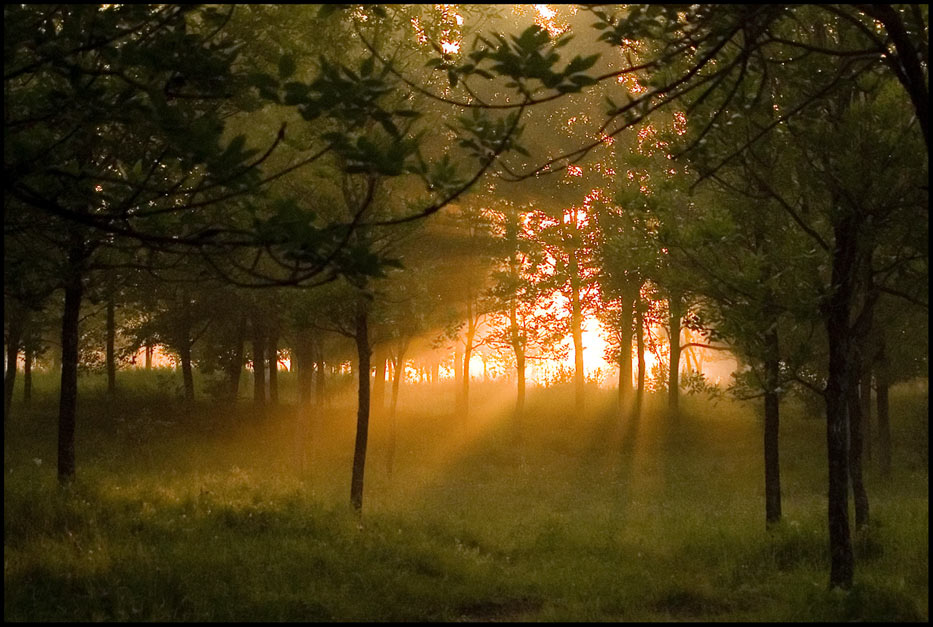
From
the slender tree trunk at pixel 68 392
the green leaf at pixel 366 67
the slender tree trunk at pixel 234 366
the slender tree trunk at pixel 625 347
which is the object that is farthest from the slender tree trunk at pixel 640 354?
the green leaf at pixel 366 67

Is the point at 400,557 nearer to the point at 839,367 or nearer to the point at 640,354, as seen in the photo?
the point at 839,367

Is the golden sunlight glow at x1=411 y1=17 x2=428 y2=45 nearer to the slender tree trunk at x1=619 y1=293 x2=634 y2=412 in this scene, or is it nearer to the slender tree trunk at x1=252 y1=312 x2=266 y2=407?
the slender tree trunk at x1=252 y1=312 x2=266 y2=407

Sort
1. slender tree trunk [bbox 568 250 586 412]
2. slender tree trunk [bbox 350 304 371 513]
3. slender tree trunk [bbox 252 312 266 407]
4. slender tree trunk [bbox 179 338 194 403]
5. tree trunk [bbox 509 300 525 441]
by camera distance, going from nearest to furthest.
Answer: slender tree trunk [bbox 350 304 371 513], slender tree trunk [bbox 179 338 194 403], slender tree trunk [bbox 252 312 266 407], slender tree trunk [bbox 568 250 586 412], tree trunk [bbox 509 300 525 441]

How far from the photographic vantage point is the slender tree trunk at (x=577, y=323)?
34.1 meters

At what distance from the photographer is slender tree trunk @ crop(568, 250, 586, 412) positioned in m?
34.1

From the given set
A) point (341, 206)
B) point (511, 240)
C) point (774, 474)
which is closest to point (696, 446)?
point (511, 240)

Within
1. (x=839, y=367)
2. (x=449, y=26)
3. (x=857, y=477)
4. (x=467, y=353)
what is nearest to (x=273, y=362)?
(x=467, y=353)

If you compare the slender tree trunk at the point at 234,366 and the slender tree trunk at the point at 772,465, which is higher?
the slender tree trunk at the point at 234,366

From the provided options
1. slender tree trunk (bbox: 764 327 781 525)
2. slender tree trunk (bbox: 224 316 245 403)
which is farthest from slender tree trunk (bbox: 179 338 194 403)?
slender tree trunk (bbox: 764 327 781 525)

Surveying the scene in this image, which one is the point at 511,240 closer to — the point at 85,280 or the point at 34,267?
the point at 85,280

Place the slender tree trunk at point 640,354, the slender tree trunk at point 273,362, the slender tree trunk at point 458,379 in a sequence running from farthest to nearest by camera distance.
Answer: the slender tree trunk at point 458,379
the slender tree trunk at point 640,354
the slender tree trunk at point 273,362

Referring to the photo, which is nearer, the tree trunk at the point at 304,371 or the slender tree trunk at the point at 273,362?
the tree trunk at the point at 304,371

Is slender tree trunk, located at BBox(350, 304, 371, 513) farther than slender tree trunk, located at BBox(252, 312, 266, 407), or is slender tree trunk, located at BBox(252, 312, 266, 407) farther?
slender tree trunk, located at BBox(252, 312, 266, 407)

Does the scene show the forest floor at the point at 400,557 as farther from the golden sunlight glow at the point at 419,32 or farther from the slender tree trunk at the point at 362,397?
the golden sunlight glow at the point at 419,32
